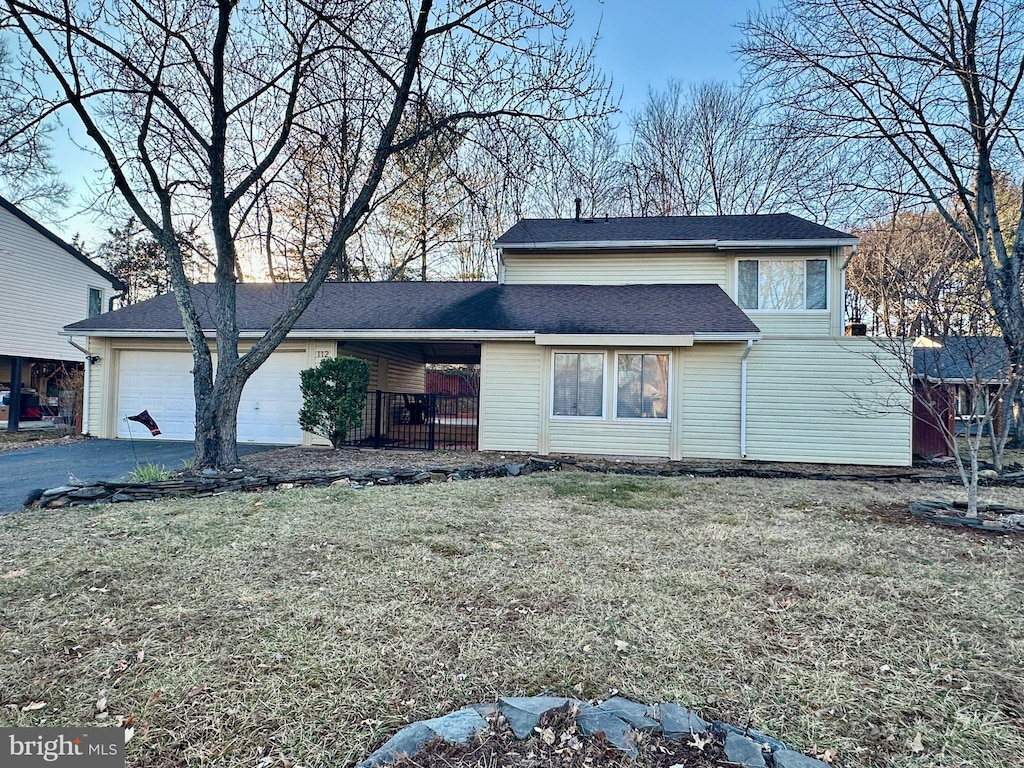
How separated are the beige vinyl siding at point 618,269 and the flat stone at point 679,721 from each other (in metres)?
11.3

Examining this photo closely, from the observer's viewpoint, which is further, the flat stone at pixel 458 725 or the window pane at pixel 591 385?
the window pane at pixel 591 385

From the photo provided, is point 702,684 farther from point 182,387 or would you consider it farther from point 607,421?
point 182,387

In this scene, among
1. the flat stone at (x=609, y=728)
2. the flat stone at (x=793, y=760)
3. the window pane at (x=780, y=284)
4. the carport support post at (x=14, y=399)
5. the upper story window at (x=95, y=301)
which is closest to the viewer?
A: the flat stone at (x=793, y=760)

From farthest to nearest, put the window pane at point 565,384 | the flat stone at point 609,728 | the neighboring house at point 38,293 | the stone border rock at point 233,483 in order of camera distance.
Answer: the neighboring house at point 38,293 < the window pane at point 565,384 < the stone border rock at point 233,483 < the flat stone at point 609,728

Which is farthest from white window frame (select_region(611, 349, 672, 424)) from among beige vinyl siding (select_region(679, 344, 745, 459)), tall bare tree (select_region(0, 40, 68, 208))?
tall bare tree (select_region(0, 40, 68, 208))

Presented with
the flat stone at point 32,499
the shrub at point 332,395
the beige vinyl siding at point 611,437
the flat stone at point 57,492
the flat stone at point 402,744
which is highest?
the shrub at point 332,395

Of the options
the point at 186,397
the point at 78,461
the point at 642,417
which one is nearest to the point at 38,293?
the point at 186,397

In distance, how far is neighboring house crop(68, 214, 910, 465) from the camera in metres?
9.76

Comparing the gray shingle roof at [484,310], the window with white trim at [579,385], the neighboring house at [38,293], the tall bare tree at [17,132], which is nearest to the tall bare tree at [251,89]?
the tall bare tree at [17,132]

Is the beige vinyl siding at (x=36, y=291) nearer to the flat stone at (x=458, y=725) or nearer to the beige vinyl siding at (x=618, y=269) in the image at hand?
the beige vinyl siding at (x=618, y=269)

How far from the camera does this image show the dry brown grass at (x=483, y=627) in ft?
7.06

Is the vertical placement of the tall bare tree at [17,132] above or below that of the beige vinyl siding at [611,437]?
above

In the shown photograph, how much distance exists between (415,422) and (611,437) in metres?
5.17

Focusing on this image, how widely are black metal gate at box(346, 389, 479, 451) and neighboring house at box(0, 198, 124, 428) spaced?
29.8 feet
